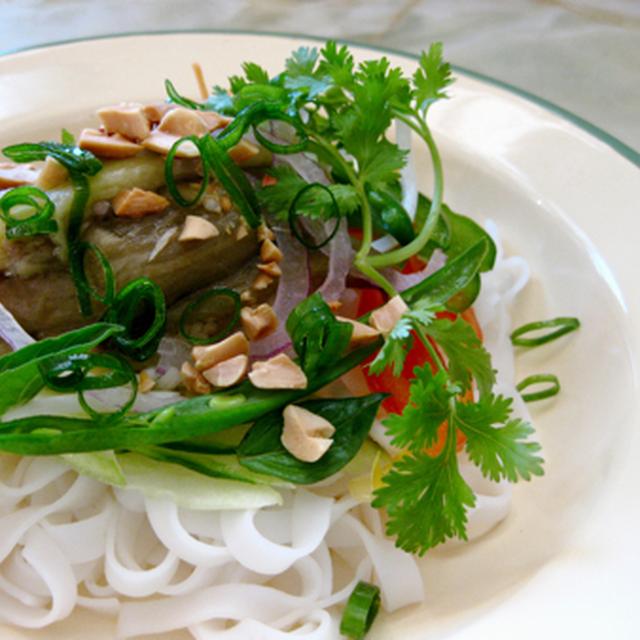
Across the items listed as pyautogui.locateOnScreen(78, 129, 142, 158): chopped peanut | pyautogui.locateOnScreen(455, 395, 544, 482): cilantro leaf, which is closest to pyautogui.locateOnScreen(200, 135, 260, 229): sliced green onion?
pyautogui.locateOnScreen(78, 129, 142, 158): chopped peanut

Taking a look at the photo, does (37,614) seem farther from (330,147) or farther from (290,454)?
(330,147)

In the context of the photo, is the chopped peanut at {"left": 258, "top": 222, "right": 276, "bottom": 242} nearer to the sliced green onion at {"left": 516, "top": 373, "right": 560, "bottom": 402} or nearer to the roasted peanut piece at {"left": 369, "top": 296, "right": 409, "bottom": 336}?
the roasted peanut piece at {"left": 369, "top": 296, "right": 409, "bottom": 336}

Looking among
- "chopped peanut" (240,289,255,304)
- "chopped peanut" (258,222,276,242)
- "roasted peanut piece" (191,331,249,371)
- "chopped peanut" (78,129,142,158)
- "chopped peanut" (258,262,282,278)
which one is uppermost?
"chopped peanut" (78,129,142,158)

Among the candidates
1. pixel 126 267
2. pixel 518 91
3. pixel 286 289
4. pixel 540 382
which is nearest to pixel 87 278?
pixel 126 267

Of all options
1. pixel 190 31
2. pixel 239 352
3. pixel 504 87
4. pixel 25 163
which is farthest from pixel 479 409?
pixel 190 31

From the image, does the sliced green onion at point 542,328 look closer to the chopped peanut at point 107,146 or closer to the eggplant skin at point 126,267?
the eggplant skin at point 126,267

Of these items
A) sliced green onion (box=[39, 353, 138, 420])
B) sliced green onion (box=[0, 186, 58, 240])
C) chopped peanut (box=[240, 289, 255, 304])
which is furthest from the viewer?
chopped peanut (box=[240, 289, 255, 304])
